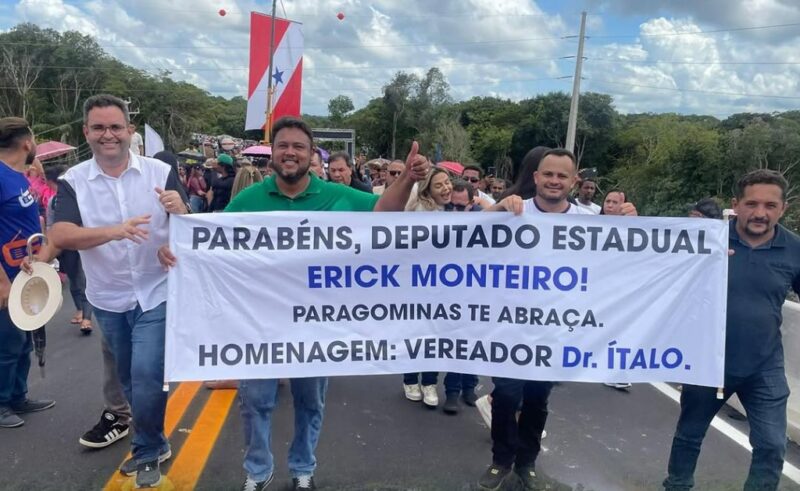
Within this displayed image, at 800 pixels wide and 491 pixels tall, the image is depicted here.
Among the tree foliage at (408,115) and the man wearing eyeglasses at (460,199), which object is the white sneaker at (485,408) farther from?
the tree foliage at (408,115)

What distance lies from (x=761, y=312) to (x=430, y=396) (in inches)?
95.3

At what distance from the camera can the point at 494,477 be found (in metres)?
3.36

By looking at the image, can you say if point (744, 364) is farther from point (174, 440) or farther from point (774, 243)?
point (174, 440)

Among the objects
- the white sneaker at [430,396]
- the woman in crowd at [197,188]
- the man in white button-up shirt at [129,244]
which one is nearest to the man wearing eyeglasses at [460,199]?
the white sneaker at [430,396]

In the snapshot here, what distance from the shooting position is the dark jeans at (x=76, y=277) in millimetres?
6078

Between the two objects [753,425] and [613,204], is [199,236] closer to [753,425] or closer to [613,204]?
[753,425]

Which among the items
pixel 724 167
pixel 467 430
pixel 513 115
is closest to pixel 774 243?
pixel 467 430

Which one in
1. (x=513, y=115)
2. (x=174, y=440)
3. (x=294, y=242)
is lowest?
(x=174, y=440)

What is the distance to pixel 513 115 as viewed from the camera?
71875 mm

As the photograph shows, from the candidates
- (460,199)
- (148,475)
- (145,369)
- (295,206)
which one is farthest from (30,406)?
(460,199)

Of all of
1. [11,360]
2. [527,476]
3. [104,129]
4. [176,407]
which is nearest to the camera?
[104,129]

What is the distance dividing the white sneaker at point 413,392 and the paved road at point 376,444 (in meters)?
0.07

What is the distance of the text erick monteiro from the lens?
3.12 meters

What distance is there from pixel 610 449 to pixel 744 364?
4.22ft
